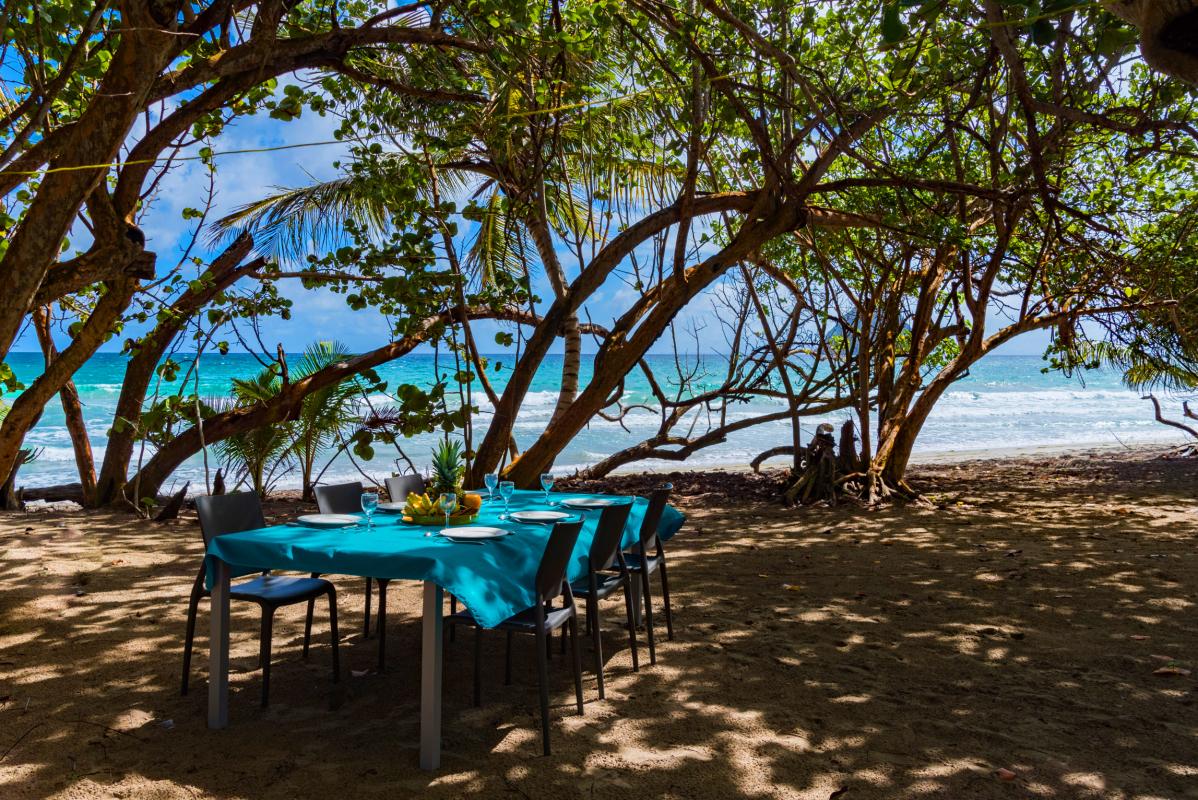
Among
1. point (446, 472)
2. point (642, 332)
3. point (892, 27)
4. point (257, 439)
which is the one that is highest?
point (892, 27)

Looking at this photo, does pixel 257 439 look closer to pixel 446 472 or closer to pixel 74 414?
pixel 74 414

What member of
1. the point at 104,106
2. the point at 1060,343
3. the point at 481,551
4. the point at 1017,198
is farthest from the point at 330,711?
the point at 1060,343

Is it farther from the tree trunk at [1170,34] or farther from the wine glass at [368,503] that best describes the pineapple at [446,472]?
the tree trunk at [1170,34]

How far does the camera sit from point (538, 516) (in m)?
3.69

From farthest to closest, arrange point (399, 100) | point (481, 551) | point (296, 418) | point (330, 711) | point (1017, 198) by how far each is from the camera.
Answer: point (296, 418) → point (399, 100) → point (1017, 198) → point (330, 711) → point (481, 551)

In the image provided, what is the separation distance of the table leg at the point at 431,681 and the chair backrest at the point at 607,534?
85 cm

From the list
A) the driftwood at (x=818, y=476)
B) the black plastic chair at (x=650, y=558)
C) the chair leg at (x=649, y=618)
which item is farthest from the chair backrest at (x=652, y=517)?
the driftwood at (x=818, y=476)

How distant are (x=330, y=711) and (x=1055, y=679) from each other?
9.84 feet

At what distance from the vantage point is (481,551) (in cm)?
296

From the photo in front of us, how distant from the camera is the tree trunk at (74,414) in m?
7.62

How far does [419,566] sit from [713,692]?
1423 mm

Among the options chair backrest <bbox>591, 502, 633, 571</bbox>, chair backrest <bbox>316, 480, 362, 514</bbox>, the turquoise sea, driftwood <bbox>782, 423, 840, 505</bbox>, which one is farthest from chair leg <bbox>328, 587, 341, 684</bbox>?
driftwood <bbox>782, 423, 840, 505</bbox>

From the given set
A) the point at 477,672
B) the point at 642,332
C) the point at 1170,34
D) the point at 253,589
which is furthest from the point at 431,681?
the point at 642,332

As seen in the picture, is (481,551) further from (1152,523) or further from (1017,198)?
(1152,523)
